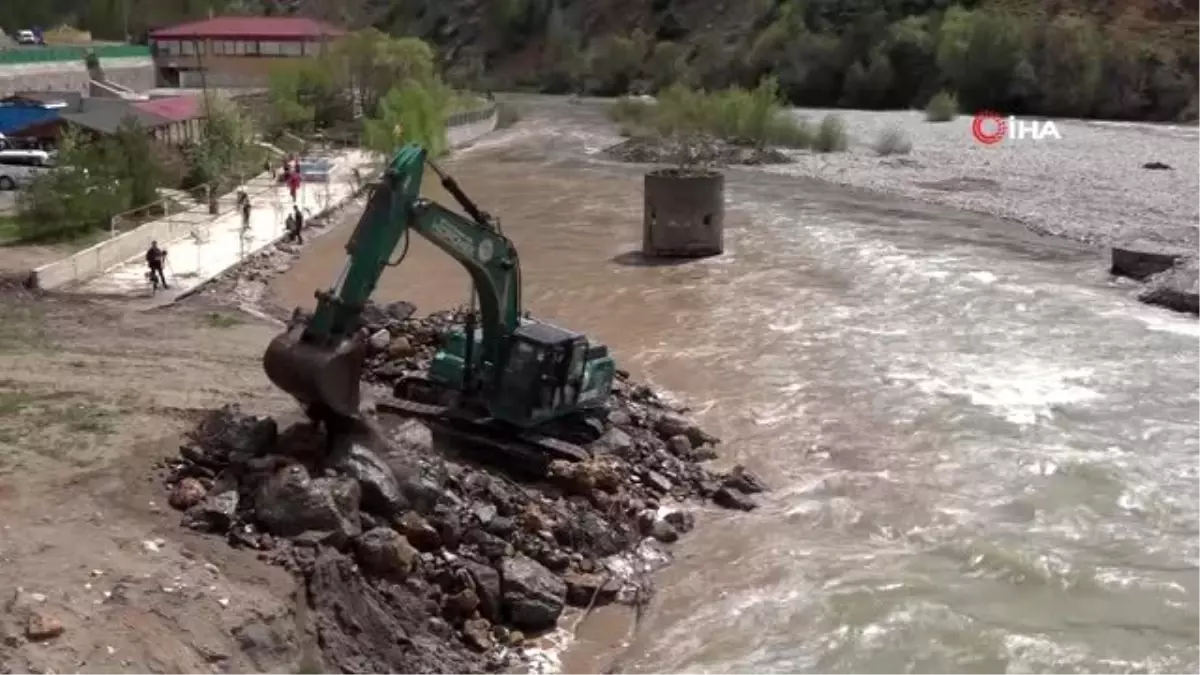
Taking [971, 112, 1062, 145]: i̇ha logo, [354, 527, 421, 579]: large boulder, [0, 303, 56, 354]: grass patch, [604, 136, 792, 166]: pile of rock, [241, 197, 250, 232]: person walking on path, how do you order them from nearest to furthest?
1. [354, 527, 421, 579]: large boulder
2. [0, 303, 56, 354]: grass patch
3. [241, 197, 250, 232]: person walking on path
4. [604, 136, 792, 166]: pile of rock
5. [971, 112, 1062, 145]: i̇ha logo

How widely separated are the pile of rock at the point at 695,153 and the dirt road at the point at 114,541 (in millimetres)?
40991

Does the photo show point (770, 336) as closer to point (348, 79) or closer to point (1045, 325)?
point (1045, 325)

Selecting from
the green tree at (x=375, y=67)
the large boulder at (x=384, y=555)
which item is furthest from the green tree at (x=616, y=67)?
the large boulder at (x=384, y=555)

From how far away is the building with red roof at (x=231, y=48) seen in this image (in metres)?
87.6

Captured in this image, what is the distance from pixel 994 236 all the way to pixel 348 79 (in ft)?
132

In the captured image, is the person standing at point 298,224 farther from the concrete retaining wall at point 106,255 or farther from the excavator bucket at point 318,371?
the excavator bucket at point 318,371

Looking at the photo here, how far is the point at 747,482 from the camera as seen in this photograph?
→ 57.6ft

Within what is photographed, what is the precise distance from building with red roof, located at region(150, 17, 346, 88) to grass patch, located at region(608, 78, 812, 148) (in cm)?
3111

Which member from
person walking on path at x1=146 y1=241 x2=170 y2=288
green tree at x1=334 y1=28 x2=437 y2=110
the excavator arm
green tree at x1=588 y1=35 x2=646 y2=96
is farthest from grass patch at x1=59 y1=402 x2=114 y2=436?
green tree at x1=588 y1=35 x2=646 y2=96

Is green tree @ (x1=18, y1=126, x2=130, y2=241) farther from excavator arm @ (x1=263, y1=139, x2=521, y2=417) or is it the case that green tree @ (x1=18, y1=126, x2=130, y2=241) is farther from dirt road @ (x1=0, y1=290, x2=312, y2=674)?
excavator arm @ (x1=263, y1=139, x2=521, y2=417)

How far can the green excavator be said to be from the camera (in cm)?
1363

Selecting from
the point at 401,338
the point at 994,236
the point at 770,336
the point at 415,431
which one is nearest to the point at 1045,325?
the point at 770,336

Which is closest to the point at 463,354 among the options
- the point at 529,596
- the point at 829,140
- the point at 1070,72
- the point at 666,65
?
the point at 529,596

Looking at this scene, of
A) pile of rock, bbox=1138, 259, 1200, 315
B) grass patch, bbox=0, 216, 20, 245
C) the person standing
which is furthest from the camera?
the person standing
